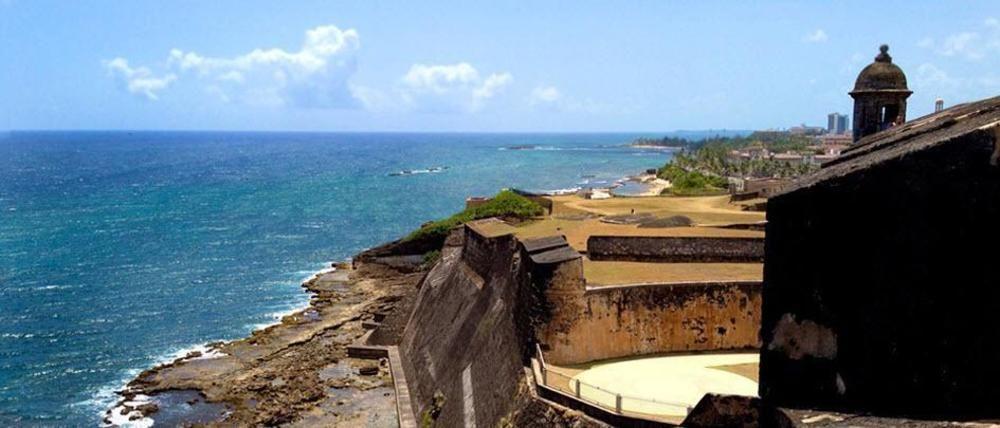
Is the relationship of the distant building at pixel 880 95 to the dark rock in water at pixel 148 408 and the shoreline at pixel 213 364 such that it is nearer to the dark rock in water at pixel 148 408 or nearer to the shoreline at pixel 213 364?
the shoreline at pixel 213 364

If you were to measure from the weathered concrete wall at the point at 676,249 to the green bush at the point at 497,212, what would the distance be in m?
17.5

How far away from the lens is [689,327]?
1789 centimetres

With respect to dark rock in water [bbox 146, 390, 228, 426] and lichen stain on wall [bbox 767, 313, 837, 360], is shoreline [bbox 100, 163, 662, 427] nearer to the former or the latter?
dark rock in water [bbox 146, 390, 228, 426]

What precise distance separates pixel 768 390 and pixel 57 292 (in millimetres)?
45489

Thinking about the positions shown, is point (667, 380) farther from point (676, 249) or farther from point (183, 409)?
point (183, 409)

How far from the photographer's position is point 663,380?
15836 mm

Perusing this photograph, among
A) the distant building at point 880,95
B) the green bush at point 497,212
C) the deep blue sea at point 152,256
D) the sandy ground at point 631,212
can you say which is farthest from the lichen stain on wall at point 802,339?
the green bush at point 497,212

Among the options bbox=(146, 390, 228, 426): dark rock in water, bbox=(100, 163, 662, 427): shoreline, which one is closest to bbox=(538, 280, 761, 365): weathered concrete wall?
bbox=(100, 163, 662, 427): shoreline

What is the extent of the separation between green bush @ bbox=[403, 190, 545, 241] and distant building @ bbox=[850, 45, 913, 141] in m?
21.5

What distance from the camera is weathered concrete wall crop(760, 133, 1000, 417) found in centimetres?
508

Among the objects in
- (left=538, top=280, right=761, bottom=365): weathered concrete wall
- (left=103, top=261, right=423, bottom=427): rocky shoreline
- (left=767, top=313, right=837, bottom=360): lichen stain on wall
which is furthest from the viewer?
(left=103, top=261, right=423, bottom=427): rocky shoreline

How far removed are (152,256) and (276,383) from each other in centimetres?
2964

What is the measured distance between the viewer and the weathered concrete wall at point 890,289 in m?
5.08

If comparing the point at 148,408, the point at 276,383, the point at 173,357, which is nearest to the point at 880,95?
the point at 276,383
